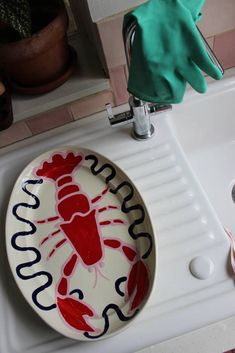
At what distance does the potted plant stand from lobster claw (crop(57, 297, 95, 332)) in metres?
0.40

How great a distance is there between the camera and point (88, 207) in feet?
2.13

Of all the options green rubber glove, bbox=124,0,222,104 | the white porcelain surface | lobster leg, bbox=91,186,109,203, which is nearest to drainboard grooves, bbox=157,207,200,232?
the white porcelain surface

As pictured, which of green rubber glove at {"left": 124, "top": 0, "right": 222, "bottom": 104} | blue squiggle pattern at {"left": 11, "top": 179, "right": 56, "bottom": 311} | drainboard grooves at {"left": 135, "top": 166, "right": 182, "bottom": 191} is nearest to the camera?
green rubber glove at {"left": 124, "top": 0, "right": 222, "bottom": 104}

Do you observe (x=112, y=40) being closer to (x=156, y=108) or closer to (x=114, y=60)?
(x=114, y=60)

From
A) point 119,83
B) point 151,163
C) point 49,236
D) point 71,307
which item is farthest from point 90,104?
point 71,307

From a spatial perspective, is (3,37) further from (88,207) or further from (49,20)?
(88,207)

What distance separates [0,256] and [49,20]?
1.41ft

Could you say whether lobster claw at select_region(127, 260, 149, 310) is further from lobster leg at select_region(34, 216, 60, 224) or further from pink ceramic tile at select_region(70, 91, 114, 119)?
pink ceramic tile at select_region(70, 91, 114, 119)

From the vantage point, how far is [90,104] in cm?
76

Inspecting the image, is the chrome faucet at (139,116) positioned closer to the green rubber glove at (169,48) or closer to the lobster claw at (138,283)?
the green rubber glove at (169,48)

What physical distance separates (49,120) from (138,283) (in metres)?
0.38

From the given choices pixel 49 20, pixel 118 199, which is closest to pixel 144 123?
pixel 118 199

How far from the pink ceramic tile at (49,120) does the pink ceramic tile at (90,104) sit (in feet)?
0.06

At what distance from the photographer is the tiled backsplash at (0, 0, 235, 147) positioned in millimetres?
645
